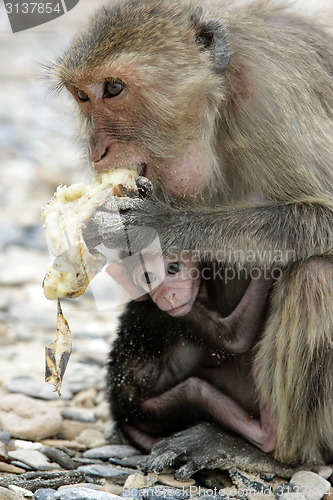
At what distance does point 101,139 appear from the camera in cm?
427

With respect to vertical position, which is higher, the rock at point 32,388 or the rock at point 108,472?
the rock at point 108,472

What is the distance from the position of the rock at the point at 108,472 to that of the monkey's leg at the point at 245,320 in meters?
0.83

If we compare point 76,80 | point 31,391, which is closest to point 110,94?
point 76,80

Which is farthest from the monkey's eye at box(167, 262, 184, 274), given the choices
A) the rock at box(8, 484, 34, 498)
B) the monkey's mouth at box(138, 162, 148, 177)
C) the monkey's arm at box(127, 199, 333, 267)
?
the rock at box(8, 484, 34, 498)

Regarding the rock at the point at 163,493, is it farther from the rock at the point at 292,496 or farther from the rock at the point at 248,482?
the rock at the point at 292,496

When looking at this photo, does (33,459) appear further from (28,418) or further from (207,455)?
(207,455)

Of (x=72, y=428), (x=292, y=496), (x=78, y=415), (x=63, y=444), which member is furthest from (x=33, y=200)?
(x=292, y=496)

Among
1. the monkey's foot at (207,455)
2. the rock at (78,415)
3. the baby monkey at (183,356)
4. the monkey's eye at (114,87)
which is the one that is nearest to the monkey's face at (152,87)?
the monkey's eye at (114,87)

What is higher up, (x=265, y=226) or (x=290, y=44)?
(x=290, y=44)

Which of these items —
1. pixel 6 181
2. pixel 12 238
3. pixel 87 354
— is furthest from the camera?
pixel 6 181

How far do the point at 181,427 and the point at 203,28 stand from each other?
2.13 m

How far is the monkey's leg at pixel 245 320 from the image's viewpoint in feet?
14.7

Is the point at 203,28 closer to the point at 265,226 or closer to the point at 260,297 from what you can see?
the point at 265,226

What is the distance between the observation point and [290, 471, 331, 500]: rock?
13.7 ft
